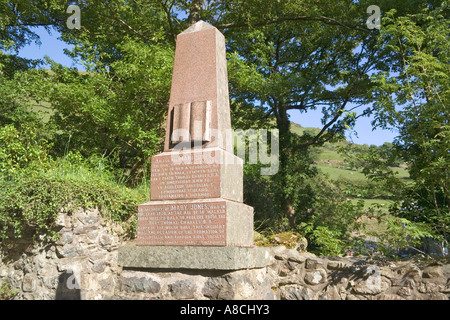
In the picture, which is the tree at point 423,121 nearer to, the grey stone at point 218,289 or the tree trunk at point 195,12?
the grey stone at point 218,289

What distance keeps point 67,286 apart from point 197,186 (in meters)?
2.51

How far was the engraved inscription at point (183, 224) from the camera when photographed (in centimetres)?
430

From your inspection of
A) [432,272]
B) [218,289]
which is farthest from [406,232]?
[218,289]

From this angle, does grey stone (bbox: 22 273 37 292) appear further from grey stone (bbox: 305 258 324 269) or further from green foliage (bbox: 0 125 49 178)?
grey stone (bbox: 305 258 324 269)

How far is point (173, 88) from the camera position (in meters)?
5.42

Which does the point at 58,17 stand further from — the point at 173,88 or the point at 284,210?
the point at 284,210

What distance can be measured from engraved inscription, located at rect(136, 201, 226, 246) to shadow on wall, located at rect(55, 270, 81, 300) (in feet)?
4.53

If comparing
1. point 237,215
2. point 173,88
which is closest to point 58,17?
point 173,88

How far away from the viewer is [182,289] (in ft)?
13.6

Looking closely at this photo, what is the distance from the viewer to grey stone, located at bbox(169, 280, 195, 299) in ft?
13.5

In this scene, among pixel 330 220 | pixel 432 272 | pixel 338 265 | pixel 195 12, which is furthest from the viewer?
pixel 330 220

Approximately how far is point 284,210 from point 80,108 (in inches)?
348

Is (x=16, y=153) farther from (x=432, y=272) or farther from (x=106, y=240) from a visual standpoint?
(x=432, y=272)

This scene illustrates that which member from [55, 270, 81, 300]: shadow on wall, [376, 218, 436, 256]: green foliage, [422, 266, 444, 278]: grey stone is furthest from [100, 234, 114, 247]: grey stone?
[422, 266, 444, 278]: grey stone
